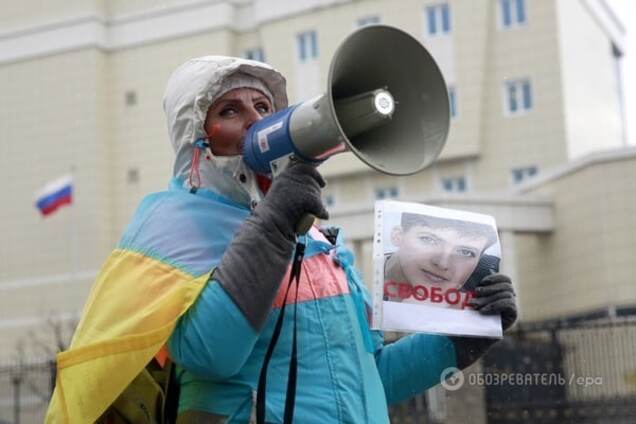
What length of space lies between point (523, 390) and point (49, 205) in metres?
26.9

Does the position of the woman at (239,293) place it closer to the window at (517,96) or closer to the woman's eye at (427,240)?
the woman's eye at (427,240)

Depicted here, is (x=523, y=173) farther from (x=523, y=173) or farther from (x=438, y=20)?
(x=438, y=20)

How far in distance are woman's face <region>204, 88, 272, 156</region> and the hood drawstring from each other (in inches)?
0.8

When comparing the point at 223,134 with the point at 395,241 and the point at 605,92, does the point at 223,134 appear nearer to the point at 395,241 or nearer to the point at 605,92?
the point at 395,241

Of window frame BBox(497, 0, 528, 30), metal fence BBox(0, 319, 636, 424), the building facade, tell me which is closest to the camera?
metal fence BBox(0, 319, 636, 424)

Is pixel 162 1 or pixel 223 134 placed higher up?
pixel 162 1

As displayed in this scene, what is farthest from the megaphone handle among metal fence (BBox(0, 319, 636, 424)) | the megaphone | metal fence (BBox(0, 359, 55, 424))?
metal fence (BBox(0, 359, 55, 424))

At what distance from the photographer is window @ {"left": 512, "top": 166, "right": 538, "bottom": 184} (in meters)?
36.5

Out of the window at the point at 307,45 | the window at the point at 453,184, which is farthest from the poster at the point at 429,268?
the window at the point at 307,45

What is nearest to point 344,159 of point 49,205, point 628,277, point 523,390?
point 49,205

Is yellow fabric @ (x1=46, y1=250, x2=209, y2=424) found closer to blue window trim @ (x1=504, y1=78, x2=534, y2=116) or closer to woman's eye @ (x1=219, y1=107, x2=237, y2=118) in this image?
woman's eye @ (x1=219, y1=107, x2=237, y2=118)

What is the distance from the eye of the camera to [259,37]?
41062 mm

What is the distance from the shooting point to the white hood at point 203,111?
284 cm

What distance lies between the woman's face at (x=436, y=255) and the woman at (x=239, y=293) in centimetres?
9
